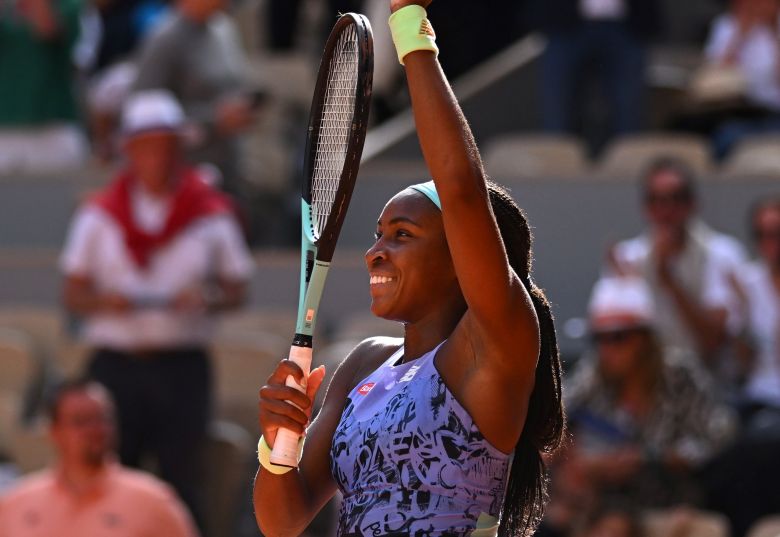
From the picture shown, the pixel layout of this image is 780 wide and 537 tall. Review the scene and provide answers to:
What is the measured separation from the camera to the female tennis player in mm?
2682

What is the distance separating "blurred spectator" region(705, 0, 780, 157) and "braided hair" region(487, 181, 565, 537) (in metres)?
6.66

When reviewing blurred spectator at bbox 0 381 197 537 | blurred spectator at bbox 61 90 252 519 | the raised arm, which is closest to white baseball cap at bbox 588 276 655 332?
blurred spectator at bbox 61 90 252 519

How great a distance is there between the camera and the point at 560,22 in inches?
365

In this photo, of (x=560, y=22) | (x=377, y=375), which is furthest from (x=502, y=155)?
(x=377, y=375)

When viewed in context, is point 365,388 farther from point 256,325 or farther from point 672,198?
point 256,325

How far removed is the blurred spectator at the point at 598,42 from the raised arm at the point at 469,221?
664cm

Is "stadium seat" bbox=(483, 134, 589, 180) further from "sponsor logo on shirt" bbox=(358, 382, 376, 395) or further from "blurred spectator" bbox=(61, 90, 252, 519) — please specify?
"sponsor logo on shirt" bbox=(358, 382, 376, 395)

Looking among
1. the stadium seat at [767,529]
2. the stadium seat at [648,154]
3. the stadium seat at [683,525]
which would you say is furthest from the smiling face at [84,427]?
the stadium seat at [648,154]

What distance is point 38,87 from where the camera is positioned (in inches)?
382

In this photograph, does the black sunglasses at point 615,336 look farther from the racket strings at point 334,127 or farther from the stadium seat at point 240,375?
the racket strings at point 334,127

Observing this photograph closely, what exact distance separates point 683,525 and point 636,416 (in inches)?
20.2

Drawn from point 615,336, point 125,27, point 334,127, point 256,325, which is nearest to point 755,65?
point 256,325

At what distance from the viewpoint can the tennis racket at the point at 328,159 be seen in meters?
2.87

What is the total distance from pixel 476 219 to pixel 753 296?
4.94 meters
